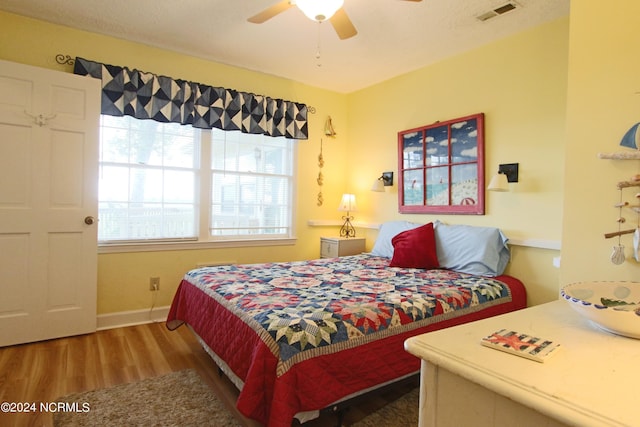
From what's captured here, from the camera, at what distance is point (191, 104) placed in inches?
135

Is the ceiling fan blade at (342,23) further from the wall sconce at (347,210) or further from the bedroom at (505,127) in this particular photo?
the wall sconce at (347,210)

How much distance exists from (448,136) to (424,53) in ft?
2.58

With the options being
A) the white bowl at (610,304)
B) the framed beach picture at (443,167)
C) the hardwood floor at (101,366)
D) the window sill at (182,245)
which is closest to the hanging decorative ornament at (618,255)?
the white bowl at (610,304)

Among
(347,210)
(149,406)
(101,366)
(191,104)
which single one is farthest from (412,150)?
(101,366)

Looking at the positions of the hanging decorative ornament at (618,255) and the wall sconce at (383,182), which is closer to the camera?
the hanging decorative ornament at (618,255)

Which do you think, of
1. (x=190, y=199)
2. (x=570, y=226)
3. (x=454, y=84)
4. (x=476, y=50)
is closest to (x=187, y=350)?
(x=190, y=199)

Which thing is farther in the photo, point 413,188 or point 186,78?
point 413,188

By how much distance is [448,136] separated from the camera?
337 centimetres

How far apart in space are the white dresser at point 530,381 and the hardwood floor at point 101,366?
1262mm

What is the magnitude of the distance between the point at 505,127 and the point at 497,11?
87cm

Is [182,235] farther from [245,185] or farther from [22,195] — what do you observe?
[22,195]

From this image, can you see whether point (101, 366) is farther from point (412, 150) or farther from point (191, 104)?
point (412, 150)

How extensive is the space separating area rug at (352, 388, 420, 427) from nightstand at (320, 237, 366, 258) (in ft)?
6.70

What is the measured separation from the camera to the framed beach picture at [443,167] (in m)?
3.17
